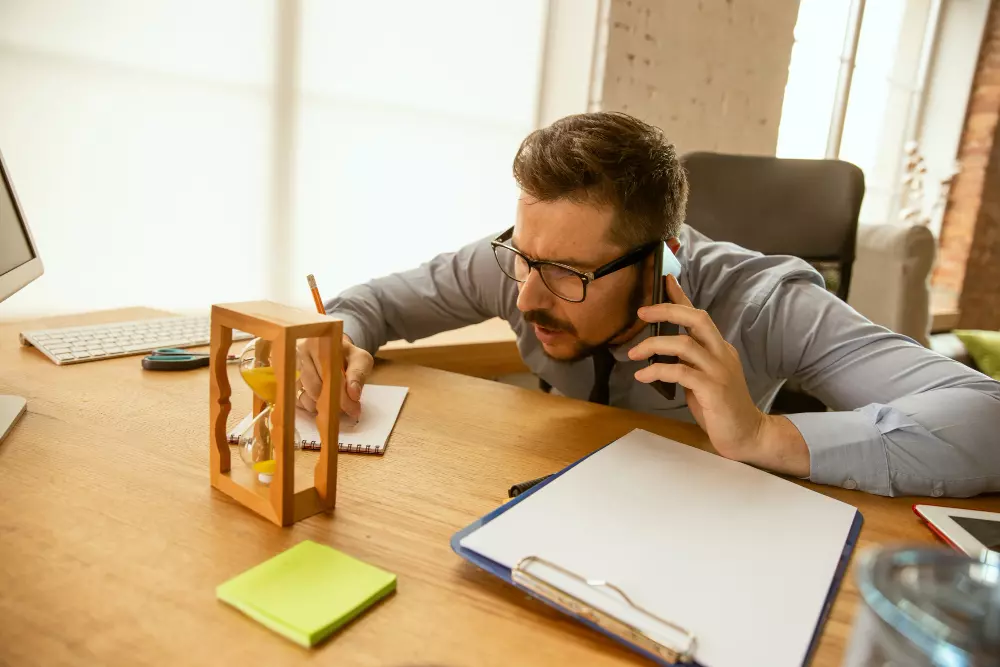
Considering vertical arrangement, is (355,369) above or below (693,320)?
below

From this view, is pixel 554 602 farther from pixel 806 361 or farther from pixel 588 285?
pixel 806 361

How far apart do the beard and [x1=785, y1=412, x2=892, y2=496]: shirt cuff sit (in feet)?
1.11

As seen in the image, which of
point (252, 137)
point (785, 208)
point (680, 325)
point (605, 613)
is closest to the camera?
point (605, 613)

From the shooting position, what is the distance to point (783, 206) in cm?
155

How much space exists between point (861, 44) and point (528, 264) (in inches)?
164

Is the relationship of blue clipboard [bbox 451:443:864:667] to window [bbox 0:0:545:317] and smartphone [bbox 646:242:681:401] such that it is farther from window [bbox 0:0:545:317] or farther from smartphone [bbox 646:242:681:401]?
window [bbox 0:0:545:317]

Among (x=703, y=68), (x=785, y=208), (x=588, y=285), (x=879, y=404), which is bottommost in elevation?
(x=879, y=404)

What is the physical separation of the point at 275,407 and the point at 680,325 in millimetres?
567

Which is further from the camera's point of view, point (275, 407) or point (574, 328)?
point (574, 328)

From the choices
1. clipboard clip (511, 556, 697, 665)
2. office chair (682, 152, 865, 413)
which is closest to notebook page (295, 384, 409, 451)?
clipboard clip (511, 556, 697, 665)

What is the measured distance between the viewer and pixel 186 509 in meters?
0.60

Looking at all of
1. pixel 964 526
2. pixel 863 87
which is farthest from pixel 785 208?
pixel 863 87

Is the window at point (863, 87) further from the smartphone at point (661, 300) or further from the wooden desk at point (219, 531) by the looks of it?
the wooden desk at point (219, 531)

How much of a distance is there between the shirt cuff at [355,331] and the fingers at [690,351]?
55 centimetres
